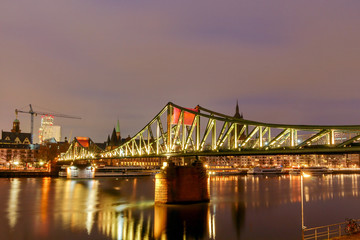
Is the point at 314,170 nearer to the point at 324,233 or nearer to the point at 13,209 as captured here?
the point at 324,233

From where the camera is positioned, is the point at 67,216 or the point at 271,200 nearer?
the point at 67,216

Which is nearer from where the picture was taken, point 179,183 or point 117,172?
point 179,183

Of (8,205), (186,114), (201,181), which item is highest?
(186,114)

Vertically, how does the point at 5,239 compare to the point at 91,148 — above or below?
below

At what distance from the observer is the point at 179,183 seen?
51.6 m

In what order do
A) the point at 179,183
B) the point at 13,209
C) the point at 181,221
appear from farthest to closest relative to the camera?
the point at 13,209 → the point at 179,183 → the point at 181,221

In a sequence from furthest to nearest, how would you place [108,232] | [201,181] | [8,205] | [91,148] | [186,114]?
1. [91,148]
2. [186,114]
3. [8,205]
4. [201,181]
5. [108,232]

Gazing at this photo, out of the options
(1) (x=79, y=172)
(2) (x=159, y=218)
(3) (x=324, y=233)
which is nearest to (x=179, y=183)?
(2) (x=159, y=218)

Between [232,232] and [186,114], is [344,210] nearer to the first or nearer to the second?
[232,232]

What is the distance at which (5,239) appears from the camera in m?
34.6

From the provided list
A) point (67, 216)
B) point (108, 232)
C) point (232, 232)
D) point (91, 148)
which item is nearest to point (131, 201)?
point (67, 216)

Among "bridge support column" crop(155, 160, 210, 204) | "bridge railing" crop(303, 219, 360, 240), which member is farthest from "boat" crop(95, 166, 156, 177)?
"bridge railing" crop(303, 219, 360, 240)

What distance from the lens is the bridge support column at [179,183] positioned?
50.4 meters

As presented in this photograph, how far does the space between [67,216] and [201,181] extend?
69.6ft
